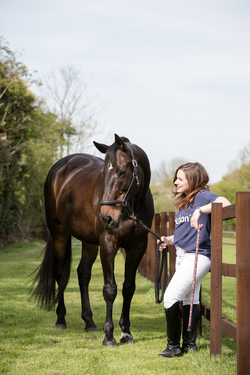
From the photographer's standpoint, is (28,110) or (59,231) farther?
(28,110)

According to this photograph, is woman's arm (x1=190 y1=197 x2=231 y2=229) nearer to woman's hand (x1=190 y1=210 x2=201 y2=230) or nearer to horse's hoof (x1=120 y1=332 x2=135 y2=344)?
woman's hand (x1=190 y1=210 x2=201 y2=230)

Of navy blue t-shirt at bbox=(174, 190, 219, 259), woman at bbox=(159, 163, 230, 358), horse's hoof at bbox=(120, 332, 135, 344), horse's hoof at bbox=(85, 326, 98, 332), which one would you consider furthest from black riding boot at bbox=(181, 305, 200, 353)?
horse's hoof at bbox=(85, 326, 98, 332)

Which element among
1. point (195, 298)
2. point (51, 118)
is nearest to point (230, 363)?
point (195, 298)

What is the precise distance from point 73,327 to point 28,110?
1539 centimetres

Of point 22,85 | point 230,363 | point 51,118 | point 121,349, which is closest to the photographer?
point 230,363

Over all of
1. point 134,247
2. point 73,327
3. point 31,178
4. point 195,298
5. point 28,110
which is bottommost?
point 73,327

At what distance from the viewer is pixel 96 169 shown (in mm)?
5254

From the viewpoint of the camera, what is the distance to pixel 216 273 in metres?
3.25

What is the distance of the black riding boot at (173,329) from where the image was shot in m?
3.50

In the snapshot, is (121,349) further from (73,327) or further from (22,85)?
(22,85)

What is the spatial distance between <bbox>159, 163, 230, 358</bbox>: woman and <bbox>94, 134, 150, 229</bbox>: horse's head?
54 cm

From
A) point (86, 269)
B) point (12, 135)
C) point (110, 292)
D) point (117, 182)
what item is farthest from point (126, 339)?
point (12, 135)

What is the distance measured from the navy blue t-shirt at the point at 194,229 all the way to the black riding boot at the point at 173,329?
0.52 m

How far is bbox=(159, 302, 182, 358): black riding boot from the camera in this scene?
3500mm
